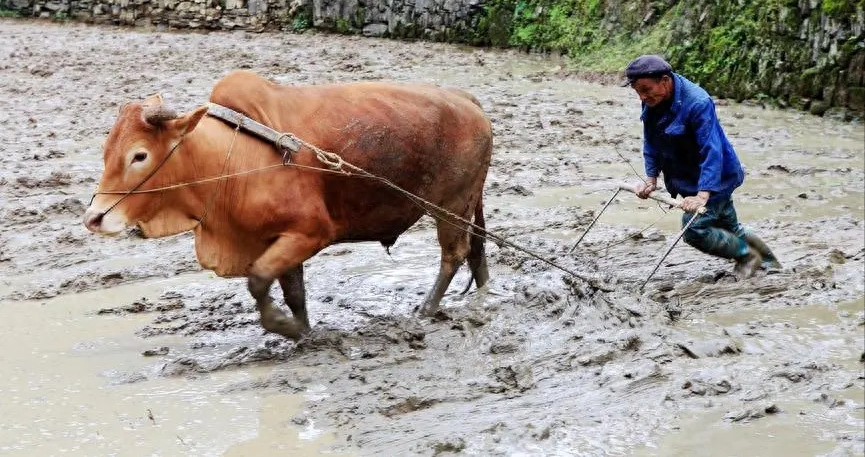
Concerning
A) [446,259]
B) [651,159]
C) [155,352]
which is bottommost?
[155,352]

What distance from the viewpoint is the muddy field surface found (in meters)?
4.51

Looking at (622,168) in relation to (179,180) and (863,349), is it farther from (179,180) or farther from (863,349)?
(179,180)

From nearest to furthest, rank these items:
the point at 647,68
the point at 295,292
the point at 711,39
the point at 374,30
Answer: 1. the point at 295,292
2. the point at 647,68
3. the point at 711,39
4. the point at 374,30

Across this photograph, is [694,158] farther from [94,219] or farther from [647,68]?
[94,219]

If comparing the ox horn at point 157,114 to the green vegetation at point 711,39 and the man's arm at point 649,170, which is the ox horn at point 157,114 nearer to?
the man's arm at point 649,170

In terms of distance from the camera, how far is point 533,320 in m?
5.96

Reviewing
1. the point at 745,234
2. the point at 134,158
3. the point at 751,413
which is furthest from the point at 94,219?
the point at 745,234

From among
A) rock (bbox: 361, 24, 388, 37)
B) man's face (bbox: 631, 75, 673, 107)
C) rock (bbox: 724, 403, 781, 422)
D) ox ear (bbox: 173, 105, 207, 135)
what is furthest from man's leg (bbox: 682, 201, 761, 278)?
rock (bbox: 361, 24, 388, 37)

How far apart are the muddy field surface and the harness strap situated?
3.75ft

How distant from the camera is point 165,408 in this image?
4914 mm

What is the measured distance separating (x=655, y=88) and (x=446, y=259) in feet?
5.42

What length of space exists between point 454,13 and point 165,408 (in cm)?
1620

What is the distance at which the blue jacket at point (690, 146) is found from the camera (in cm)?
602

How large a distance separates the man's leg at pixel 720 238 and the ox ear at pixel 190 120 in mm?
3137
